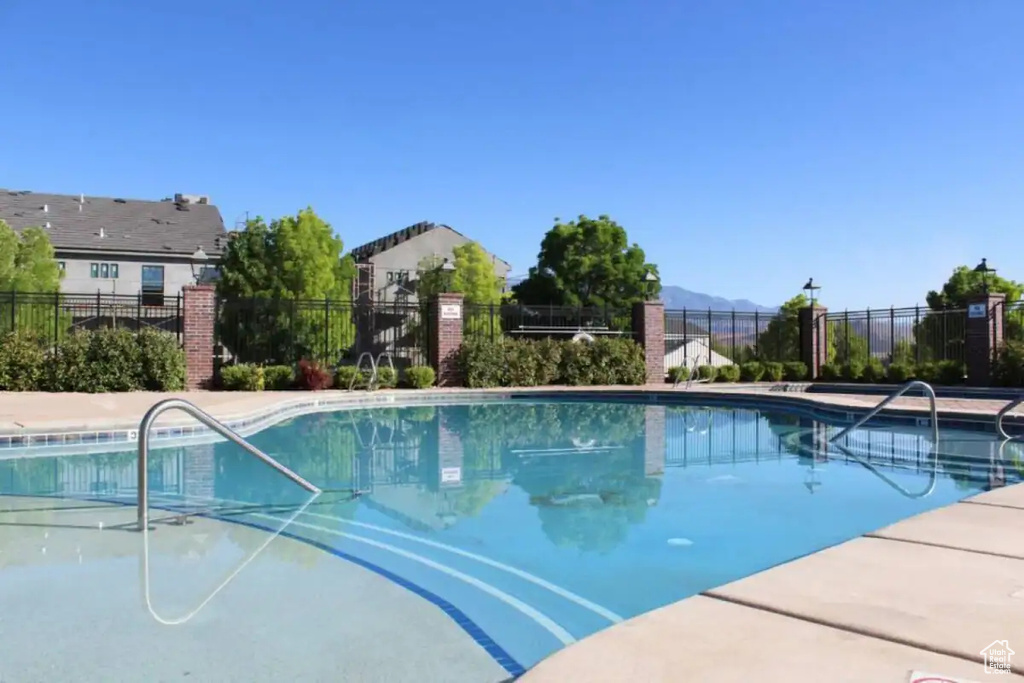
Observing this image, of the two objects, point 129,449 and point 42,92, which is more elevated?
point 42,92

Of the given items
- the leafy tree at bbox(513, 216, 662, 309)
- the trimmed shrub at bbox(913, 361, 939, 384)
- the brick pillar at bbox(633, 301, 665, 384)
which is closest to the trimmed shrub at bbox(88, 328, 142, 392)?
the brick pillar at bbox(633, 301, 665, 384)

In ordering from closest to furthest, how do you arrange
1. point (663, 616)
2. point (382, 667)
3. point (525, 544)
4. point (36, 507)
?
point (663, 616) < point (382, 667) < point (525, 544) < point (36, 507)

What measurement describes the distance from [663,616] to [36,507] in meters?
5.59

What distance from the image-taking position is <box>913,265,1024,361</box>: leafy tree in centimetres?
2292

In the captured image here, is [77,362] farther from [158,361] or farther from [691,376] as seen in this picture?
[691,376]

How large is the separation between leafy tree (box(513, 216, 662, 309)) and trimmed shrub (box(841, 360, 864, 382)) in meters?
16.4

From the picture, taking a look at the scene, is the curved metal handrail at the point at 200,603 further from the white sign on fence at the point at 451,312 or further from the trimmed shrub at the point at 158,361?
the white sign on fence at the point at 451,312

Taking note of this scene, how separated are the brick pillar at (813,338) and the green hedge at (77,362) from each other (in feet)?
59.3

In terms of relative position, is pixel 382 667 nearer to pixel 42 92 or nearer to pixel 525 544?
Result: pixel 525 544

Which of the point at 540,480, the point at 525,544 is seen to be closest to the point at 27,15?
the point at 540,480

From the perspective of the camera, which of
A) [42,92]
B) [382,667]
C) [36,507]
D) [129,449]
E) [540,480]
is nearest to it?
[382,667]

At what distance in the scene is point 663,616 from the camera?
9.46ft

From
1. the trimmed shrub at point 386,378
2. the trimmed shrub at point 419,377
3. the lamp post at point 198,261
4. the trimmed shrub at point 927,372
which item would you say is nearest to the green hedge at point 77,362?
the trimmed shrub at point 386,378

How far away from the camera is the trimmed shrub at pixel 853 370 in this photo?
21625 mm
